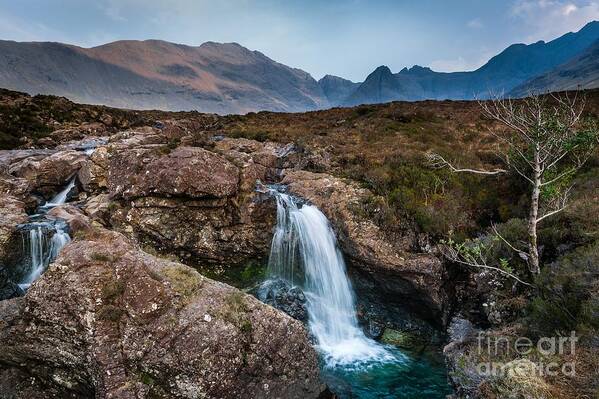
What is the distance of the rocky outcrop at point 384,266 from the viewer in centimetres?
1478

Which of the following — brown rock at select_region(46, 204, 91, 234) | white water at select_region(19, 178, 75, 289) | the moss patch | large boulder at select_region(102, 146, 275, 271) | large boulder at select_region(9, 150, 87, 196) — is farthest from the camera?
large boulder at select_region(9, 150, 87, 196)

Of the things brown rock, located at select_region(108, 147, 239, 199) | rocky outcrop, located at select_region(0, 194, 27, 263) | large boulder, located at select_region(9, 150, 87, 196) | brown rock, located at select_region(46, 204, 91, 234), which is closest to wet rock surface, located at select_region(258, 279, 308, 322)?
brown rock, located at select_region(108, 147, 239, 199)

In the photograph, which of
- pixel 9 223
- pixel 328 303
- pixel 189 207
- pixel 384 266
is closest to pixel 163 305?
pixel 189 207

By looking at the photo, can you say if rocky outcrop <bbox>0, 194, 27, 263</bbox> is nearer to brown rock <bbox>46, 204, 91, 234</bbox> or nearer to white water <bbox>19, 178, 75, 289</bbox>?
white water <bbox>19, 178, 75, 289</bbox>

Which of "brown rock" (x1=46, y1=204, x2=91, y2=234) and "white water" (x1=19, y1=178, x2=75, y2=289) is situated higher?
"brown rock" (x1=46, y1=204, x2=91, y2=234)

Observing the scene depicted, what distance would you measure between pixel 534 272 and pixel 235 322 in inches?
357

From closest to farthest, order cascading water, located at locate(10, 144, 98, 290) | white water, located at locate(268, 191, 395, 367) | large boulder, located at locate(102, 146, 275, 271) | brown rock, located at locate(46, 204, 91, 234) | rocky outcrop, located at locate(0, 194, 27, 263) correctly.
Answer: rocky outcrop, located at locate(0, 194, 27, 263) < cascading water, located at locate(10, 144, 98, 290) < brown rock, located at locate(46, 204, 91, 234) < large boulder, located at locate(102, 146, 275, 271) < white water, located at locate(268, 191, 395, 367)

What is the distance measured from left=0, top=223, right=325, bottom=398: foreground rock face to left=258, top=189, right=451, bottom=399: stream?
4.68 meters

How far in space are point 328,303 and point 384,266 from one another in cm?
322

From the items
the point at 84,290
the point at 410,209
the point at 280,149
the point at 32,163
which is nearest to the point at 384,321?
the point at 410,209

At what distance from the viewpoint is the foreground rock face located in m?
8.13

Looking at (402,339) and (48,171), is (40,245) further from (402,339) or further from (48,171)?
(402,339)

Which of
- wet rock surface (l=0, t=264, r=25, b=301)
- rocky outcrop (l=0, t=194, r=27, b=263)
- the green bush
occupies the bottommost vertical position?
wet rock surface (l=0, t=264, r=25, b=301)

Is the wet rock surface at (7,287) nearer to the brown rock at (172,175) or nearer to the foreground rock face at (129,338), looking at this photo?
the foreground rock face at (129,338)
